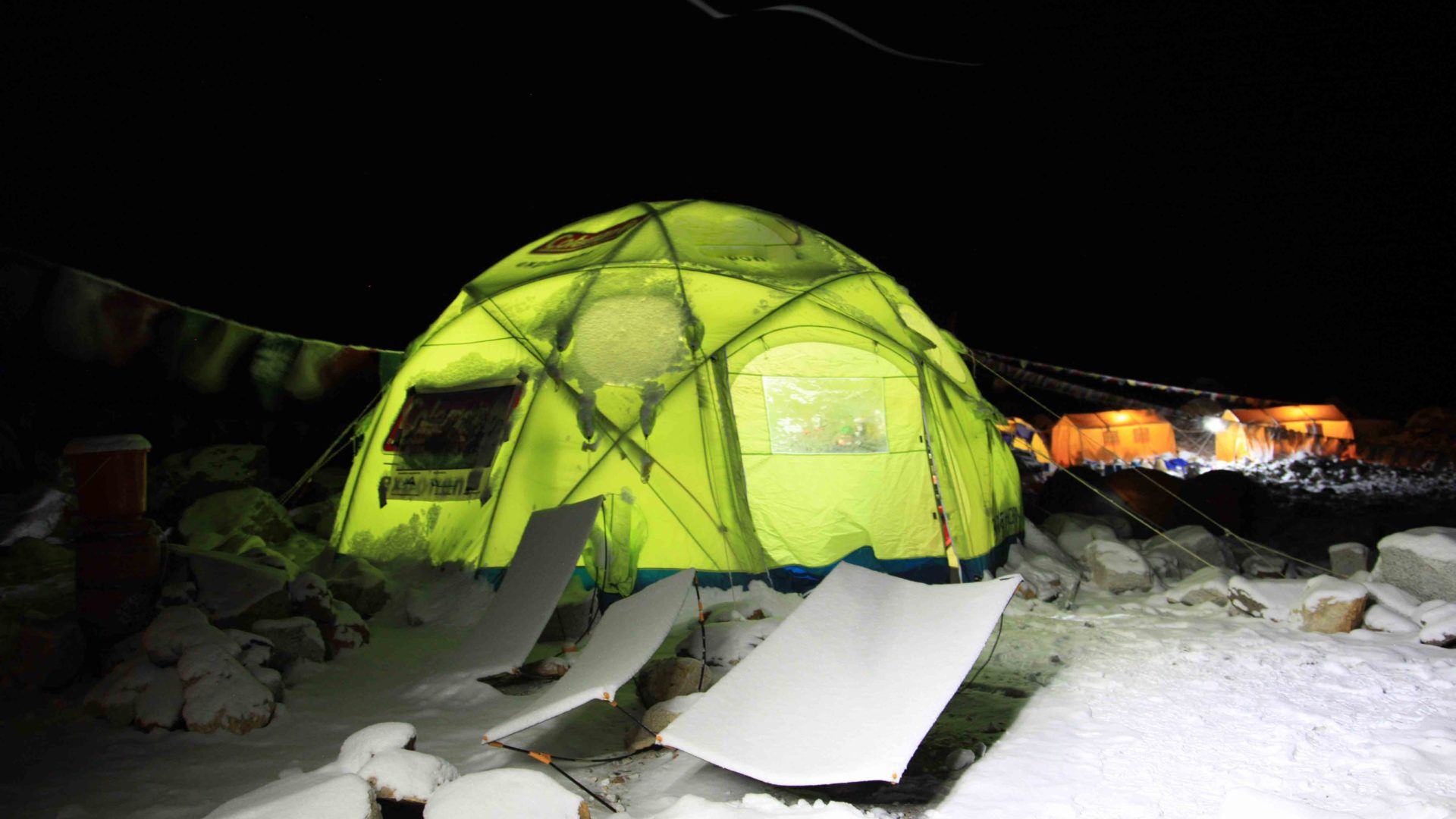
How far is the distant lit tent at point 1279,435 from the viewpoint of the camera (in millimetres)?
14547

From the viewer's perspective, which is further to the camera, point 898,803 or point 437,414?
point 437,414

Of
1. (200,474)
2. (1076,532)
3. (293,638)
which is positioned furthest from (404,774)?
(1076,532)

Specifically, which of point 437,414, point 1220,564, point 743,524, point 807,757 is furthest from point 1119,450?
point 807,757

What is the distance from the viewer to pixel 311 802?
7.91 ft

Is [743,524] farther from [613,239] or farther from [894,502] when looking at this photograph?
[613,239]

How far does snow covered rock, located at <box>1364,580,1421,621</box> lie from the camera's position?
4496mm

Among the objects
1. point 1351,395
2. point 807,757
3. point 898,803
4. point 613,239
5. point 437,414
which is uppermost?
point 613,239

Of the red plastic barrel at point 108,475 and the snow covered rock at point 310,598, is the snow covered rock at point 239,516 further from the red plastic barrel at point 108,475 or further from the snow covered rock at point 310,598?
the red plastic barrel at point 108,475

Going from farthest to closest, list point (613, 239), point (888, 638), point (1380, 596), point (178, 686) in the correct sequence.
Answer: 1. point (613, 239)
2. point (1380, 596)
3. point (178, 686)
4. point (888, 638)

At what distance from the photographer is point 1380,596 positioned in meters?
A: 4.60

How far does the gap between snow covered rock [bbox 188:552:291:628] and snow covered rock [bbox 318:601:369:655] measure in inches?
9.7

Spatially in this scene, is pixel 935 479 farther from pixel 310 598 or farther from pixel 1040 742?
pixel 310 598

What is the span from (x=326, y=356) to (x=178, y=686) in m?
3.19

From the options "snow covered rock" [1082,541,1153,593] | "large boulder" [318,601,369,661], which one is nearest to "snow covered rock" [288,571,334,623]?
"large boulder" [318,601,369,661]
